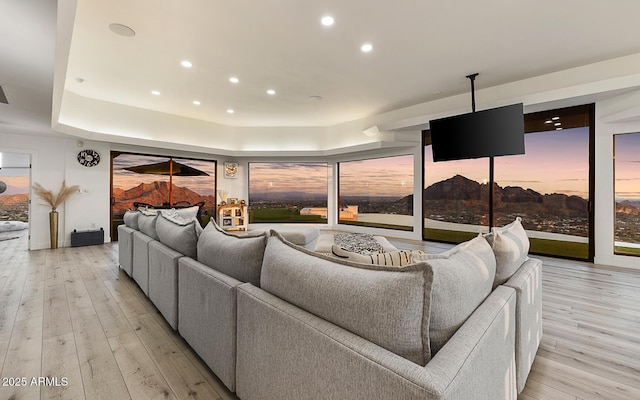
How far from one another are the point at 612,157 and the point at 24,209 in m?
14.3

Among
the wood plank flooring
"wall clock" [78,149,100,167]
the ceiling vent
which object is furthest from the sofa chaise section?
"wall clock" [78,149,100,167]

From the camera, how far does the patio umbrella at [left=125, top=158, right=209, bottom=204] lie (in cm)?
696

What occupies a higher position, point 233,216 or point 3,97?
point 3,97

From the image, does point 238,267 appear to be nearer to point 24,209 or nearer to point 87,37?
point 87,37

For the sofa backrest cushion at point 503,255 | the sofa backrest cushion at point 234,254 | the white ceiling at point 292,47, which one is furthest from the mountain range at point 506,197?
the sofa backrest cushion at point 234,254

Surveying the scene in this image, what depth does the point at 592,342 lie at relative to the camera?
2.14 metres

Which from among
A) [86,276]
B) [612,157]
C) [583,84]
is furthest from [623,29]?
[86,276]

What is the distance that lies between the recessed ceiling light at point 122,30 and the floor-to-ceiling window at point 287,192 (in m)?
5.43

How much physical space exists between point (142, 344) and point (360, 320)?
6.48 ft

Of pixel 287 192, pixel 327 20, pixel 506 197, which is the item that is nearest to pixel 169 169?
pixel 287 192

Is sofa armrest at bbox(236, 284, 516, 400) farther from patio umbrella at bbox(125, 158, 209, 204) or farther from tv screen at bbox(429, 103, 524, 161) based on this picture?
patio umbrella at bbox(125, 158, 209, 204)

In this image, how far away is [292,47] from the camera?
3.62 metres

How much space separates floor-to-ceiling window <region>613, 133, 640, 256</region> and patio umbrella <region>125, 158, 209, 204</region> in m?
9.04

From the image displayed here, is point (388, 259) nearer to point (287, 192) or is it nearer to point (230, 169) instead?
point (287, 192)
